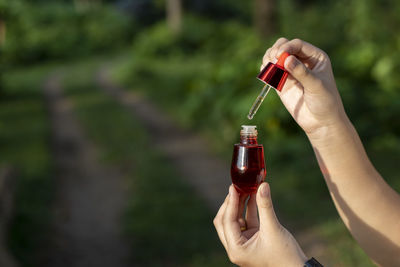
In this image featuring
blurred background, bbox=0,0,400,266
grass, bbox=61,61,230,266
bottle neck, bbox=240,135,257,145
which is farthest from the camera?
blurred background, bbox=0,0,400,266

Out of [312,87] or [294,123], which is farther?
[294,123]

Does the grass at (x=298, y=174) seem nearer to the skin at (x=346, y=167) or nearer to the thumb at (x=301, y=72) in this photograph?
the skin at (x=346, y=167)

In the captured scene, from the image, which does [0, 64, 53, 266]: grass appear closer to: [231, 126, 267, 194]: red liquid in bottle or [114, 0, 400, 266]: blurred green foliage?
[114, 0, 400, 266]: blurred green foliage

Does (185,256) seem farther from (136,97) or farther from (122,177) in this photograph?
(136,97)

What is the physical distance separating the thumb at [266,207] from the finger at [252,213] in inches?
6.1

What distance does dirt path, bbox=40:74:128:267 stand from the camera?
14.5 ft

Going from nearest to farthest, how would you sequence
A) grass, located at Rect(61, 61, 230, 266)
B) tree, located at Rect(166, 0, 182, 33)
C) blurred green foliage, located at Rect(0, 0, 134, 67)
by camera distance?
grass, located at Rect(61, 61, 230, 266)
blurred green foliage, located at Rect(0, 0, 134, 67)
tree, located at Rect(166, 0, 182, 33)

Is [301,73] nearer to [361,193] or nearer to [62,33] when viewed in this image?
[361,193]

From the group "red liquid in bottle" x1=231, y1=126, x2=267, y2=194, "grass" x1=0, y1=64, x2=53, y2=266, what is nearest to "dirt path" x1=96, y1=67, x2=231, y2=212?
"grass" x1=0, y1=64, x2=53, y2=266

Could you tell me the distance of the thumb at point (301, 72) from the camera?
1.41m

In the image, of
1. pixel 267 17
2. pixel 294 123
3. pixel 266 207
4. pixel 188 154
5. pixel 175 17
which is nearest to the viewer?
pixel 266 207

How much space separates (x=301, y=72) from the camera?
1.44m

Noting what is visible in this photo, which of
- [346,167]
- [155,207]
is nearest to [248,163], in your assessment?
[346,167]

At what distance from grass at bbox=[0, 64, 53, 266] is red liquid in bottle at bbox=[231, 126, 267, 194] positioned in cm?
325
